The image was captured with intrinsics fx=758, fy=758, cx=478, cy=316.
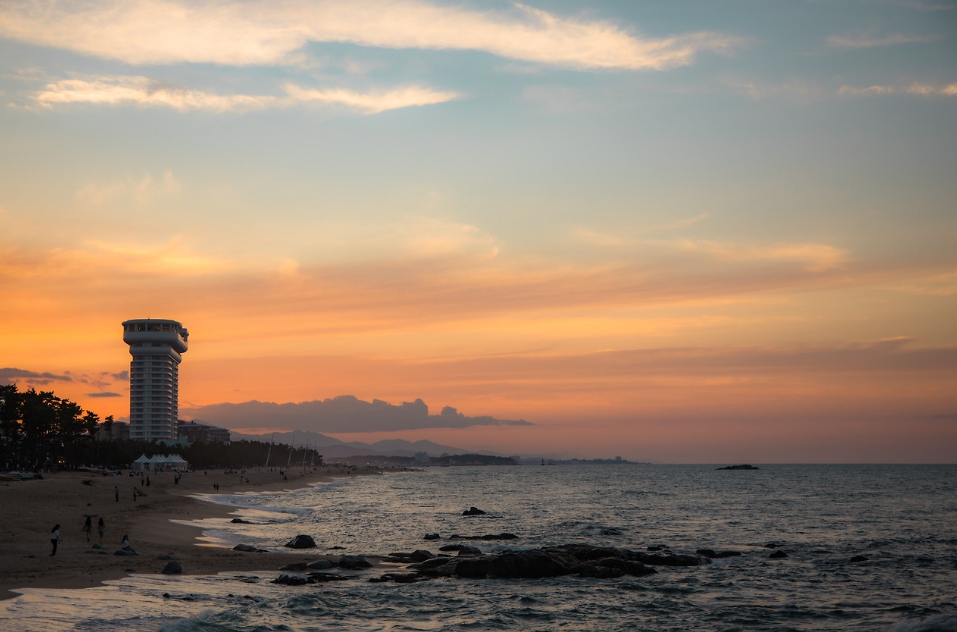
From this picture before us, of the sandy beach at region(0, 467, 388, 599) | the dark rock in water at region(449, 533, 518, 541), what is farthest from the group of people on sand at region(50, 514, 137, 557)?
the dark rock in water at region(449, 533, 518, 541)

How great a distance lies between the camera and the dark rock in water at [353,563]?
43156 mm

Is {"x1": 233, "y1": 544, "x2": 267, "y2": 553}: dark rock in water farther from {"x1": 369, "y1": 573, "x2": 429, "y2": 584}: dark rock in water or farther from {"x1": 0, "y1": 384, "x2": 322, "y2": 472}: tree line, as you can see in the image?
{"x1": 0, "y1": 384, "x2": 322, "y2": 472}: tree line

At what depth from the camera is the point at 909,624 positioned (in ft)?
98.7

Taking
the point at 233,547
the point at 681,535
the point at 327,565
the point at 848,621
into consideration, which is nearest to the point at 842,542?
the point at 681,535

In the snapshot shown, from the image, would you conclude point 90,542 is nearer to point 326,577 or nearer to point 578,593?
point 326,577

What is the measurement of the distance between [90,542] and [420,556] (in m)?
19.7

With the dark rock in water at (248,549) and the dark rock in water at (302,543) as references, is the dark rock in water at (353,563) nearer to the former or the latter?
the dark rock in water at (248,549)

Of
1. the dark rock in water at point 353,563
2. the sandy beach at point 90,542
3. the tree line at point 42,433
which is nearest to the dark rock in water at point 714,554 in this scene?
the dark rock in water at point 353,563

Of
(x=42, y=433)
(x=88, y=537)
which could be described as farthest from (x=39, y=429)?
(x=88, y=537)

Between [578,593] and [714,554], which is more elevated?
[578,593]

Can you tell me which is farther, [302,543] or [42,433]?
[42,433]

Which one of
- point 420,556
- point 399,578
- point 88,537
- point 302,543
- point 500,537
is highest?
point 88,537

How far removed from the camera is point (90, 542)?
45062 mm

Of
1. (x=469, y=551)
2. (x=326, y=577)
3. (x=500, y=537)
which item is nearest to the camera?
(x=326, y=577)
